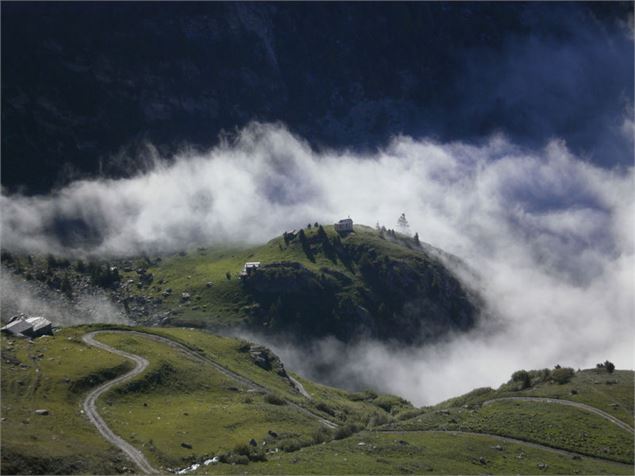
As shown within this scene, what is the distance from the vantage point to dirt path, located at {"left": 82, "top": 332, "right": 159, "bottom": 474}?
8888 cm

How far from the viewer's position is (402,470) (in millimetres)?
89438

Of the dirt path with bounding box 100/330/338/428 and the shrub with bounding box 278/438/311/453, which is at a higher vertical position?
the dirt path with bounding box 100/330/338/428

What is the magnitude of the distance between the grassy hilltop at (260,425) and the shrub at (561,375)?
0.81 m

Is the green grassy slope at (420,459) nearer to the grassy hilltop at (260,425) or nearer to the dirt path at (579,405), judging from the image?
the grassy hilltop at (260,425)

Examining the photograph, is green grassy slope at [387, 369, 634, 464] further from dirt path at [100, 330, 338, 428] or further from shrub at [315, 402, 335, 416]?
shrub at [315, 402, 335, 416]

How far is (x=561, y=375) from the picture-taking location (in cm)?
14200

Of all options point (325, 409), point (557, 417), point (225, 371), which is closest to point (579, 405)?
point (557, 417)

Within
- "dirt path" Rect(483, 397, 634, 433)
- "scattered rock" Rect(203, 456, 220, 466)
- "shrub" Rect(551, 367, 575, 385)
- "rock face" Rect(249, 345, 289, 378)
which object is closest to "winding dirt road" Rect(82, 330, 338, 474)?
"rock face" Rect(249, 345, 289, 378)

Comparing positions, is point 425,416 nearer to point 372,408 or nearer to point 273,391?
point 273,391

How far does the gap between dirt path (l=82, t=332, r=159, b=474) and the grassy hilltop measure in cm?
130

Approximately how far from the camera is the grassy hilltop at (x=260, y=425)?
88.7 meters

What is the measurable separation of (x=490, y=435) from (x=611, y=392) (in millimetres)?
31181

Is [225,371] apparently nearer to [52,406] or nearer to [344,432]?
[344,432]

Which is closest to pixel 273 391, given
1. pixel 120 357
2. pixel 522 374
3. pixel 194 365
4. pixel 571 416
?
pixel 194 365
